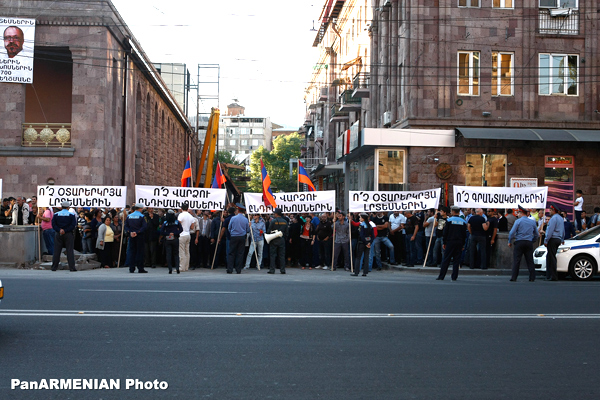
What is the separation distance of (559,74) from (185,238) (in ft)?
64.9

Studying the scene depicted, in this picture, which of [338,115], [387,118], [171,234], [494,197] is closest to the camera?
[171,234]

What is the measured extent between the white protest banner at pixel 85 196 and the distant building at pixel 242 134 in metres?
130

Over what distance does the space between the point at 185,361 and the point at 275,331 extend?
191 centimetres

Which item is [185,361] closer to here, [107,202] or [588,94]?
[107,202]

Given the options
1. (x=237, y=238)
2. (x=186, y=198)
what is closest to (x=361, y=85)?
(x=186, y=198)

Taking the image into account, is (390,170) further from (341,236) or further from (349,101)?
(349,101)

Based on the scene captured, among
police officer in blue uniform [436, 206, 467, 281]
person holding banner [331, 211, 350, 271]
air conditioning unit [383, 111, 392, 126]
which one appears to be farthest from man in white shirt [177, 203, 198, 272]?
air conditioning unit [383, 111, 392, 126]

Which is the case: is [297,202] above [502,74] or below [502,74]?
below

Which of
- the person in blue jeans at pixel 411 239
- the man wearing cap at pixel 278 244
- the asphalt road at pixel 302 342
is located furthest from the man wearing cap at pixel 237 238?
the person in blue jeans at pixel 411 239

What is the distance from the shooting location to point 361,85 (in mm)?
40656

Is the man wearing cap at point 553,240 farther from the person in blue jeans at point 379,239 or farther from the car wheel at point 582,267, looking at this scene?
the person in blue jeans at point 379,239

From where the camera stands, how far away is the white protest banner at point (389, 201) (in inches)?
842

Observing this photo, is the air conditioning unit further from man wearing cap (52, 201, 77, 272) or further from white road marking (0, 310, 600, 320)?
white road marking (0, 310, 600, 320)

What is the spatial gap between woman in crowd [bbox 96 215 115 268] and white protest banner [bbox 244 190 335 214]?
14.2 feet
